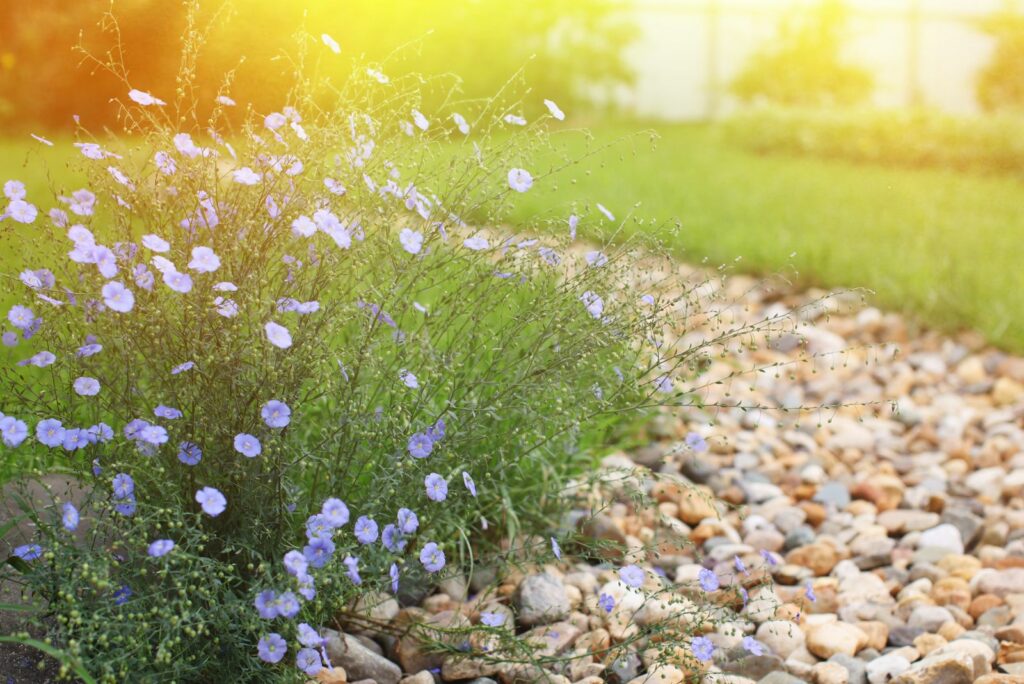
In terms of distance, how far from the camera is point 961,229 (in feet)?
20.5

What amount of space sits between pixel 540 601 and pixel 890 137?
8.53m

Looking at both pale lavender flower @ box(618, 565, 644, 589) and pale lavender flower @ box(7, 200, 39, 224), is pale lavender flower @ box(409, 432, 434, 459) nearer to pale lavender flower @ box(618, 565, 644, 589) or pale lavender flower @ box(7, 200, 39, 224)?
pale lavender flower @ box(618, 565, 644, 589)

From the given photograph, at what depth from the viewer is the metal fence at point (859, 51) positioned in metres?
13.8

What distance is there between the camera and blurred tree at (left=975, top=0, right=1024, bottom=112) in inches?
528

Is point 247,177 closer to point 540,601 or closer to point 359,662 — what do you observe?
point 359,662

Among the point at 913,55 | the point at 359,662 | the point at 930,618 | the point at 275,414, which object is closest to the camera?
the point at 275,414

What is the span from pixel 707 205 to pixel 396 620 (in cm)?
520

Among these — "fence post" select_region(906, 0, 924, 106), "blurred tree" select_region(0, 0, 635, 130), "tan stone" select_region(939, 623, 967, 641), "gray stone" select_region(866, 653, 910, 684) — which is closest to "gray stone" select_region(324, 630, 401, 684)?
"gray stone" select_region(866, 653, 910, 684)

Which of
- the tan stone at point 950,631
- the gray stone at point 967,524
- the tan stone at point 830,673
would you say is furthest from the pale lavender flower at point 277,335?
the gray stone at point 967,524

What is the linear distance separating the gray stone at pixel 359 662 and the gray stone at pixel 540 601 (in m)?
0.33

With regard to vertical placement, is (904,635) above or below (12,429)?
below

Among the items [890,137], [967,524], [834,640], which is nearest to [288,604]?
[834,640]

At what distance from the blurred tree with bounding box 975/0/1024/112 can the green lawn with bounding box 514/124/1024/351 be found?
5445mm

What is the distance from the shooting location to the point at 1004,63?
44.6ft
